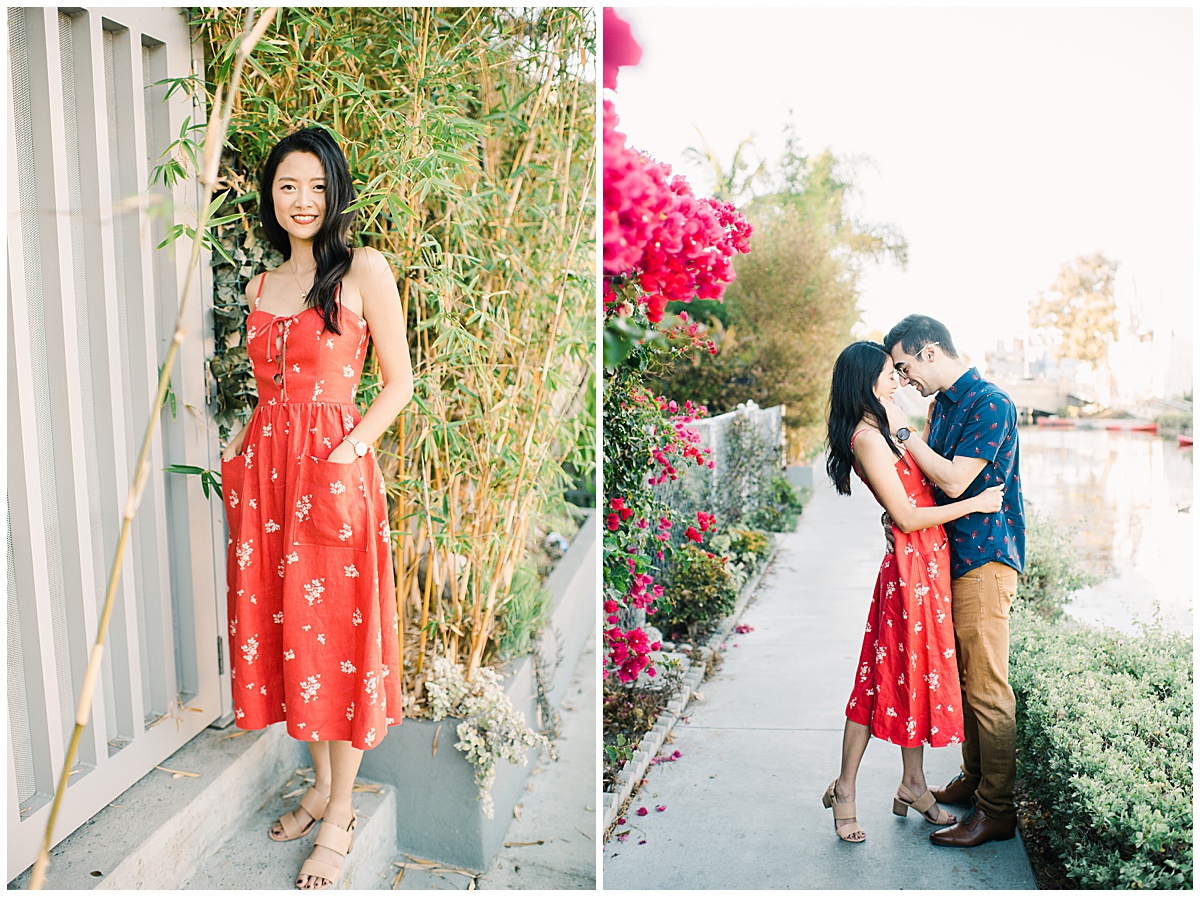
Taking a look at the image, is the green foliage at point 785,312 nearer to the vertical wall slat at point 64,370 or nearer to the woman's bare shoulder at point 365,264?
the woman's bare shoulder at point 365,264

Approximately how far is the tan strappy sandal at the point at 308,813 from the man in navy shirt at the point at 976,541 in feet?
4.78

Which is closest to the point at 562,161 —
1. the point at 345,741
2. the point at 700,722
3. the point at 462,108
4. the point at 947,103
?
the point at 462,108

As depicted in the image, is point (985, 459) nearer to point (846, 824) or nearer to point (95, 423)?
point (846, 824)

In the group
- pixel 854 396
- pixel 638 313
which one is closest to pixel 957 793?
pixel 854 396

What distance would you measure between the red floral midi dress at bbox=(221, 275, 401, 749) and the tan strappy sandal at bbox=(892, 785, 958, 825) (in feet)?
4.10

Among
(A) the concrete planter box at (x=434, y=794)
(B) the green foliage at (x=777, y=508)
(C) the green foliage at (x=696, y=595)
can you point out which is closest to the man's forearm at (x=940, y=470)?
(A) the concrete planter box at (x=434, y=794)

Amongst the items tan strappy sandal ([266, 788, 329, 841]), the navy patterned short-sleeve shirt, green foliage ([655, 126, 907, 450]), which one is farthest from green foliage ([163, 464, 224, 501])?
green foliage ([655, 126, 907, 450])

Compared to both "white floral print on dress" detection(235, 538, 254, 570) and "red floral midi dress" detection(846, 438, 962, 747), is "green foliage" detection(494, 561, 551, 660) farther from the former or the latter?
"red floral midi dress" detection(846, 438, 962, 747)

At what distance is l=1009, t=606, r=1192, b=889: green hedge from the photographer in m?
1.65

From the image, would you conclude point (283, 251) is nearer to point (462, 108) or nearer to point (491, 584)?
point (462, 108)

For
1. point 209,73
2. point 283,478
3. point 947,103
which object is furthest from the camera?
point 947,103

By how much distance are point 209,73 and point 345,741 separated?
1.60m

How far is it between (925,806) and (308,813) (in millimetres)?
1490

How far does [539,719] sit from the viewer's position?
111 inches
